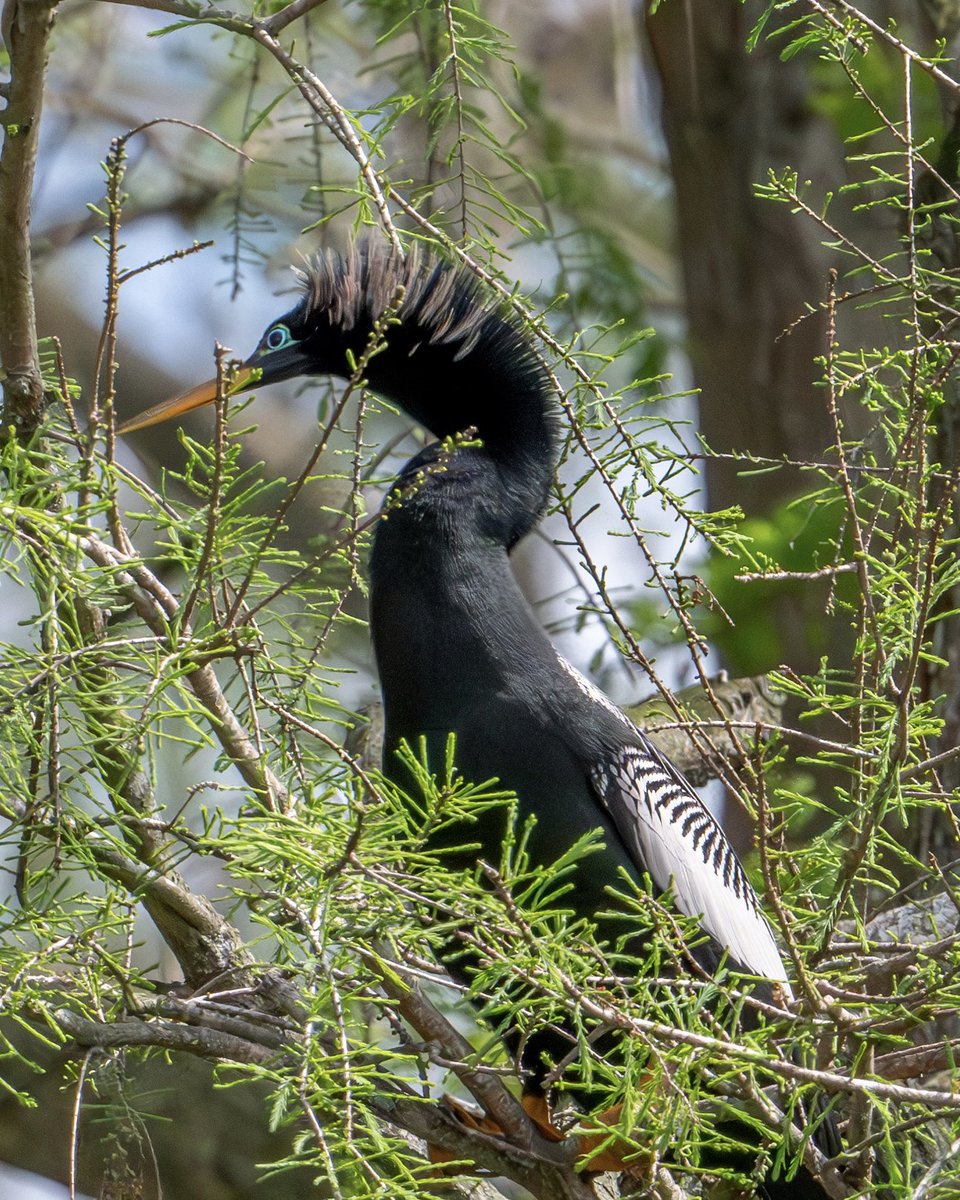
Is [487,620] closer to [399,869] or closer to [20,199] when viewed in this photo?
[399,869]

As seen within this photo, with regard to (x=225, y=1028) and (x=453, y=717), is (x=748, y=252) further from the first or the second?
(x=225, y=1028)

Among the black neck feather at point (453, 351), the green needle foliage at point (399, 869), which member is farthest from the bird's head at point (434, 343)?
the green needle foliage at point (399, 869)

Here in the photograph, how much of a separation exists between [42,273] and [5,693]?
138 inches

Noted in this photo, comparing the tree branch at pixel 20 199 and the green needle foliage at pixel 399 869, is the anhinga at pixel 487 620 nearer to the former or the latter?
the green needle foliage at pixel 399 869

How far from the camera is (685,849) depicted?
91.0 inches

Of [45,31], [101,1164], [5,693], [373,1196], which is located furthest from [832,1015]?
[101,1164]

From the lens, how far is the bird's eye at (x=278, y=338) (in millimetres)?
2457

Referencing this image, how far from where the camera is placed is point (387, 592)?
7.07 ft

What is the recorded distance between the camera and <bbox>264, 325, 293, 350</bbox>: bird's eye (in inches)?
96.7

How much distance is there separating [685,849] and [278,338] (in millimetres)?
1148

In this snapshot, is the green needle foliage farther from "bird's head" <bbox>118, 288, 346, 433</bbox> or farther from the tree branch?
"bird's head" <bbox>118, 288, 346, 433</bbox>

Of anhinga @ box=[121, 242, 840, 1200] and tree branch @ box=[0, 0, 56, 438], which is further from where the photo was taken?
anhinga @ box=[121, 242, 840, 1200]

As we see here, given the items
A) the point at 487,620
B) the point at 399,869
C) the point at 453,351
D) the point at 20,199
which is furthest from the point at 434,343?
the point at 399,869

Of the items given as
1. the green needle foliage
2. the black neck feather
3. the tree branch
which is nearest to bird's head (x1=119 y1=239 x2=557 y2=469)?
the black neck feather
